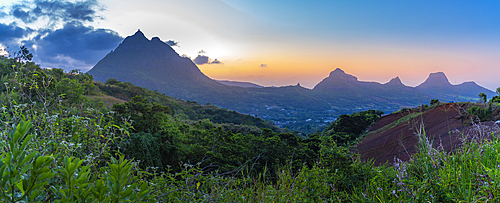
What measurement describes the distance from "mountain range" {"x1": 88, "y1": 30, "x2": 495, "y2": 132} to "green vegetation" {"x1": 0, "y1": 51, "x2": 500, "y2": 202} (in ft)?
268

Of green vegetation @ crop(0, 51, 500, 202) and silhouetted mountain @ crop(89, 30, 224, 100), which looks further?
silhouetted mountain @ crop(89, 30, 224, 100)

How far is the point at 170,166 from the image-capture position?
9.78 ft

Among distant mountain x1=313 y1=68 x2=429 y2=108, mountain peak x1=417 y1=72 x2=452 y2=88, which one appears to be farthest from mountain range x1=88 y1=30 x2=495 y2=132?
mountain peak x1=417 y1=72 x2=452 y2=88

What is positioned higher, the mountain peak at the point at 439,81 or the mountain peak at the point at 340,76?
the mountain peak at the point at 340,76

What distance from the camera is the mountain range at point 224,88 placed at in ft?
341

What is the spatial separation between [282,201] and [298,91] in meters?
139

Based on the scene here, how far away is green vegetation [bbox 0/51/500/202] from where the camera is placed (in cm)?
100

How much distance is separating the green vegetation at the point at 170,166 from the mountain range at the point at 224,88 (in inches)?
3212

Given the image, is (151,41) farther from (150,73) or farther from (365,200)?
(365,200)

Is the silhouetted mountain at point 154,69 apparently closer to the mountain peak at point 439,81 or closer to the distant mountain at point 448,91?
the mountain peak at point 439,81

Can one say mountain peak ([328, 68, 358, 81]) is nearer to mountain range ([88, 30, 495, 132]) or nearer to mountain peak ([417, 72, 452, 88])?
mountain range ([88, 30, 495, 132])

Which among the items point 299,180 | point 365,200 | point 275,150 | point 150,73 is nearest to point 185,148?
point 275,150

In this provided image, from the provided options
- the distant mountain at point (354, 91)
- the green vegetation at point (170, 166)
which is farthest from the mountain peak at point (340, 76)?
the green vegetation at point (170, 166)

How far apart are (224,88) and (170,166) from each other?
382ft
